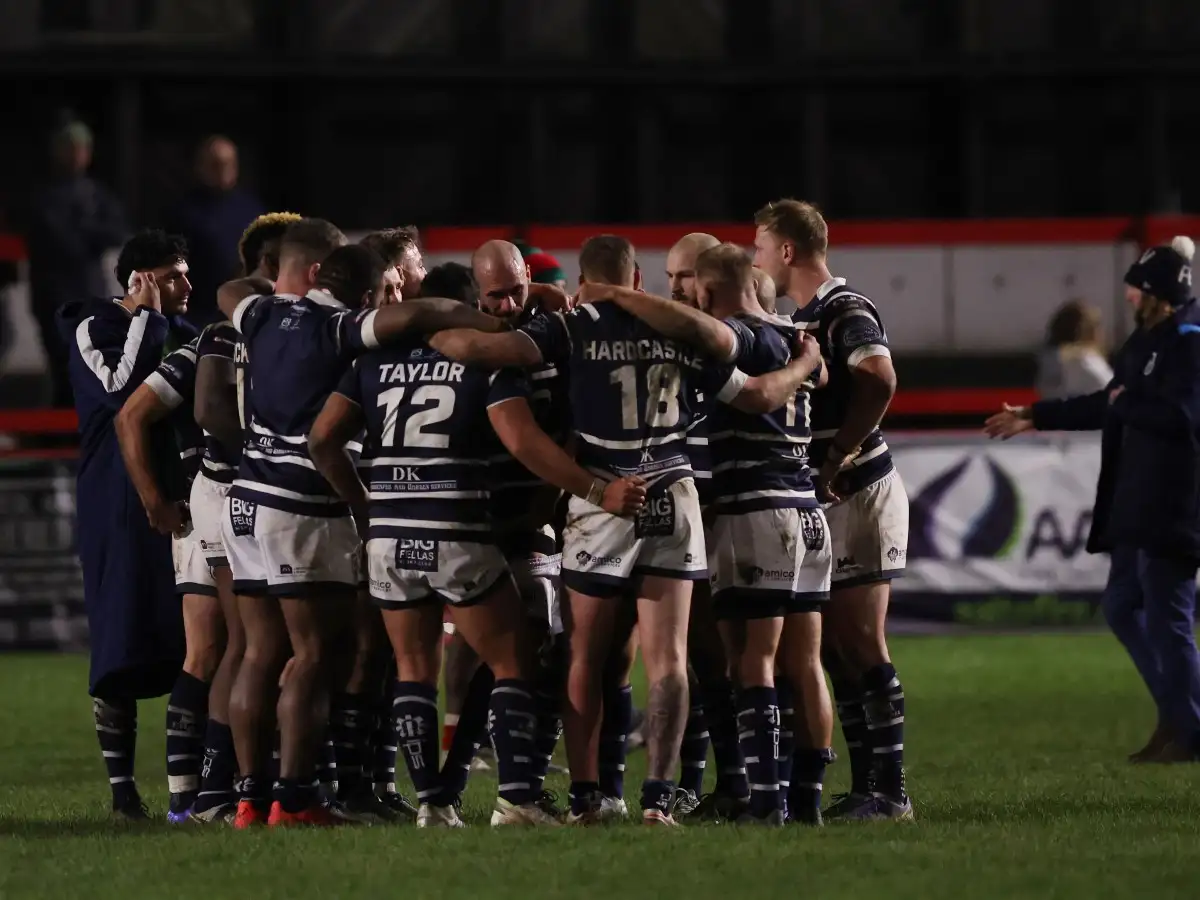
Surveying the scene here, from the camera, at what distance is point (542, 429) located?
794 cm

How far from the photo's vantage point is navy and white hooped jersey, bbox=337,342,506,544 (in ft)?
25.0

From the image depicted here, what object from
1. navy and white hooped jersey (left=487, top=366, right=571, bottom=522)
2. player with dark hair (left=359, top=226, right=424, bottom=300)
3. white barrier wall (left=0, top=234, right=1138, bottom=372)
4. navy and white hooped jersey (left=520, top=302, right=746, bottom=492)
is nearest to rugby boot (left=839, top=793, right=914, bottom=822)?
navy and white hooped jersey (left=520, top=302, right=746, bottom=492)

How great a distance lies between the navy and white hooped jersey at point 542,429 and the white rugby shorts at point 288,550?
0.53 m

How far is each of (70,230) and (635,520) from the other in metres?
9.27

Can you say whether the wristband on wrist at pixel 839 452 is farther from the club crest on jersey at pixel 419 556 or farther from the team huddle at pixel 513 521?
the club crest on jersey at pixel 419 556

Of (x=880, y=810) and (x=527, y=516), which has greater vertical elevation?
(x=527, y=516)

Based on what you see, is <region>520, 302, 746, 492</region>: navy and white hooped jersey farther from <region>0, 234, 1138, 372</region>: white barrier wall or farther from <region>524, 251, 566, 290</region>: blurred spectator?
<region>0, 234, 1138, 372</region>: white barrier wall

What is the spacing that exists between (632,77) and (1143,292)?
28.8ft

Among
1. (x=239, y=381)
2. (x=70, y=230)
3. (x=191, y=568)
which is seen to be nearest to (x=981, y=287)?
(x=70, y=230)

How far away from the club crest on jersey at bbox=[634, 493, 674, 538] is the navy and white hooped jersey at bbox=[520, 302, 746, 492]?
0.20ft

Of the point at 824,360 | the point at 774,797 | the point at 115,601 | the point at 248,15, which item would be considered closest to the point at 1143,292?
the point at 824,360

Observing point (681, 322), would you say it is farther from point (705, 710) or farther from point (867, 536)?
point (705, 710)

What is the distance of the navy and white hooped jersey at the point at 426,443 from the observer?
25.0ft

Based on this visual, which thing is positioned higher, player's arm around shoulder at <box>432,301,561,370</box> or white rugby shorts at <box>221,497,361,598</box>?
player's arm around shoulder at <box>432,301,561,370</box>
